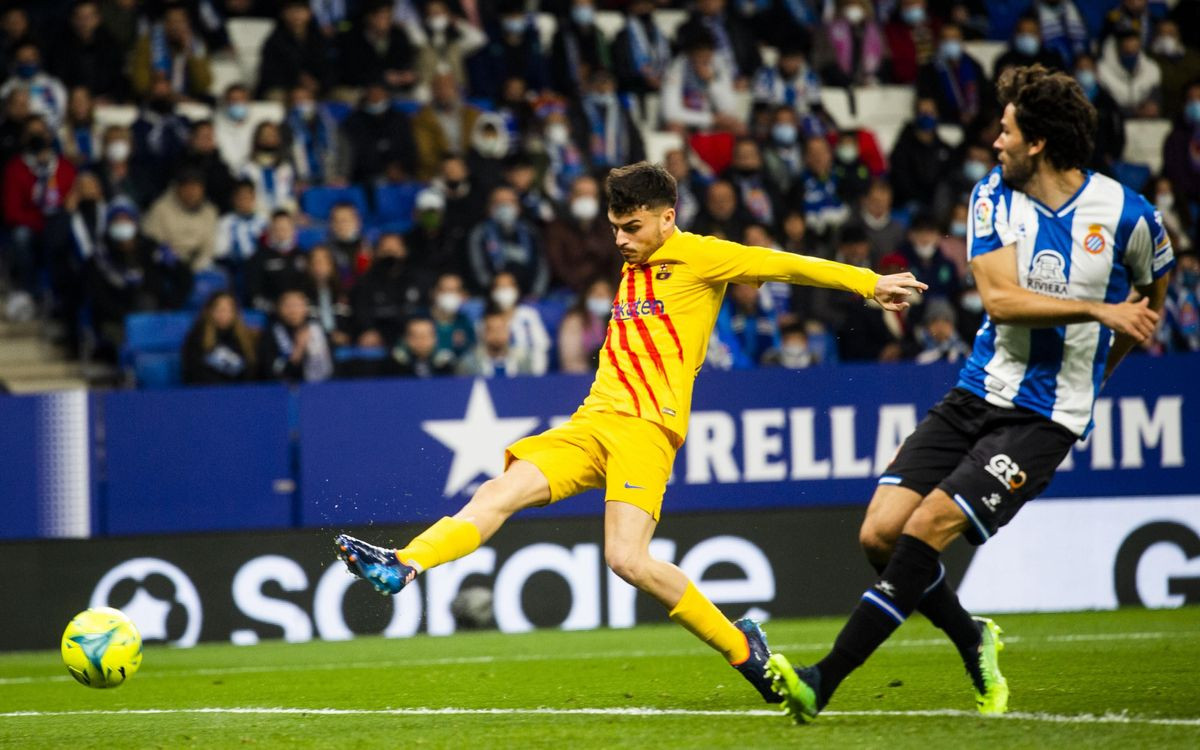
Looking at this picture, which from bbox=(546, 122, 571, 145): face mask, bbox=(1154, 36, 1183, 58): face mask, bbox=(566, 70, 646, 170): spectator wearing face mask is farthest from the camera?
bbox=(1154, 36, 1183, 58): face mask

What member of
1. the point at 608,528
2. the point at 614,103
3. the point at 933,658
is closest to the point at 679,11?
the point at 614,103

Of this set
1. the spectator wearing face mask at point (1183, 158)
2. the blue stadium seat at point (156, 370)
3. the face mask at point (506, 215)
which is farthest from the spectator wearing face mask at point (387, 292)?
the spectator wearing face mask at point (1183, 158)

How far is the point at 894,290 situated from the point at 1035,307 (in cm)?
65

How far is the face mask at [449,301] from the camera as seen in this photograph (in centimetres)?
1291

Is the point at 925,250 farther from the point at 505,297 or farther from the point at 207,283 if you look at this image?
the point at 207,283

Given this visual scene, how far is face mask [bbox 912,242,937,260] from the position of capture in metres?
13.5

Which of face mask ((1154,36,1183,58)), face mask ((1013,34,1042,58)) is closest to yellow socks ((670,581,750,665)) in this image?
face mask ((1013,34,1042,58))

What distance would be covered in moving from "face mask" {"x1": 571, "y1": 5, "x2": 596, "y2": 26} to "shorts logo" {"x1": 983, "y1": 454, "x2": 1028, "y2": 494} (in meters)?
11.1

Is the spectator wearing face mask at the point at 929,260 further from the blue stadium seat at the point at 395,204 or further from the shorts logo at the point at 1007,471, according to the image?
the shorts logo at the point at 1007,471

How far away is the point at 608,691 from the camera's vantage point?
7.28 m

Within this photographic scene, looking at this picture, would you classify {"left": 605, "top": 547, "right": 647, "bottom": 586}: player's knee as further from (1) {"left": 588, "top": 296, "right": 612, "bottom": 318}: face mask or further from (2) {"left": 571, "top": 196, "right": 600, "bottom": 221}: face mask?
(2) {"left": 571, "top": 196, "right": 600, "bottom": 221}: face mask

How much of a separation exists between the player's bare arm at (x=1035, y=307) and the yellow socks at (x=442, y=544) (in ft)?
6.62

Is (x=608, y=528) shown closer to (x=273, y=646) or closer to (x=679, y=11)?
(x=273, y=646)

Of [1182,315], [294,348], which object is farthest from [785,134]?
[294,348]
